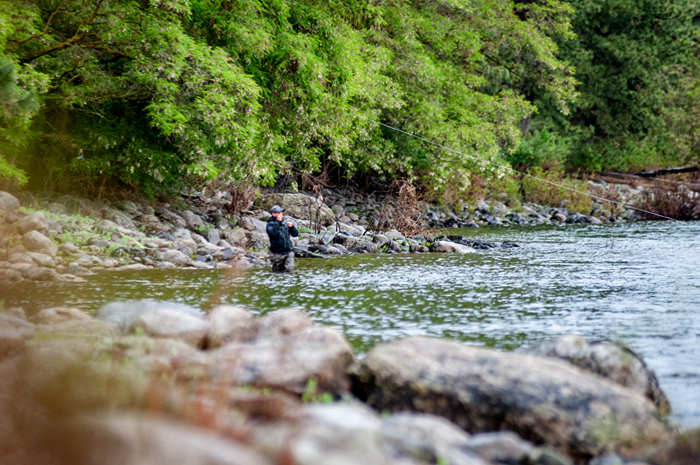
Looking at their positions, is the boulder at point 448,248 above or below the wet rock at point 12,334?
below

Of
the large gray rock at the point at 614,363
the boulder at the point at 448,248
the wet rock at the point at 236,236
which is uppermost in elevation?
the large gray rock at the point at 614,363

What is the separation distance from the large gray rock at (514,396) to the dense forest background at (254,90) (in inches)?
240

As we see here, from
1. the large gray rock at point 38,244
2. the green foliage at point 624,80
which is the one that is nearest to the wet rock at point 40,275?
the large gray rock at point 38,244

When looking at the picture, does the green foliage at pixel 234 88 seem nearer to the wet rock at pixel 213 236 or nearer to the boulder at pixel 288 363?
the wet rock at pixel 213 236

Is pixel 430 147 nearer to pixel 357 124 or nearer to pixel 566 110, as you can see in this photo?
pixel 357 124

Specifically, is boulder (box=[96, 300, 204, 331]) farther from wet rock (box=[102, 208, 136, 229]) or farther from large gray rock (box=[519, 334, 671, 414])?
wet rock (box=[102, 208, 136, 229])

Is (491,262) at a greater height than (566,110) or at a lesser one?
lesser

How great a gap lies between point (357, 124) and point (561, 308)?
13.3 m

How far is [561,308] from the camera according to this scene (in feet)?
29.5

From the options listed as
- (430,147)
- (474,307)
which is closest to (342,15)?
(430,147)

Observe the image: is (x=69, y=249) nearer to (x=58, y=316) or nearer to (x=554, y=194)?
(x=58, y=316)

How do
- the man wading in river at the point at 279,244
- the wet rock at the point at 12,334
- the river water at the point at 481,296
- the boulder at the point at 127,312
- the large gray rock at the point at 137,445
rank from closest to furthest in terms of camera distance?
the large gray rock at the point at 137,445
the wet rock at the point at 12,334
the boulder at the point at 127,312
the river water at the point at 481,296
the man wading in river at the point at 279,244

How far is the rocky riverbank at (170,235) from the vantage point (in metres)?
11.6

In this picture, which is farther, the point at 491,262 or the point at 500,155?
the point at 500,155
